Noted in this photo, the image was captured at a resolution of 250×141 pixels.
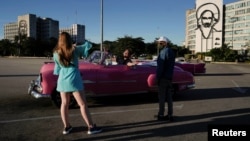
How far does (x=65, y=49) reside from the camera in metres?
5.89

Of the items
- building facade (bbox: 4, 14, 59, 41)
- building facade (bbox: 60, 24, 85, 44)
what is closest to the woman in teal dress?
building facade (bbox: 60, 24, 85, 44)

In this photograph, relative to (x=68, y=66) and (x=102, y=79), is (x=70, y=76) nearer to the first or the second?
(x=68, y=66)

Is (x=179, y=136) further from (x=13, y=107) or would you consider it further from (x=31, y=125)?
(x=13, y=107)

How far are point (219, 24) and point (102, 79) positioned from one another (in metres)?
144

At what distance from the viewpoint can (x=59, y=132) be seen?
21.0ft

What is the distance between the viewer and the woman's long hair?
5891 mm

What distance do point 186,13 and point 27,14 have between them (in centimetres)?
8185

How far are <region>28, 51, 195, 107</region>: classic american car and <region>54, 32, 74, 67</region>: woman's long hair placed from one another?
2.76 metres

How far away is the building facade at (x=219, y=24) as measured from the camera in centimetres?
13950

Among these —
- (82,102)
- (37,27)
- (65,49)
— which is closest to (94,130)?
(82,102)

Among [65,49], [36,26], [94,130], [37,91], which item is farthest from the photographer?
[36,26]

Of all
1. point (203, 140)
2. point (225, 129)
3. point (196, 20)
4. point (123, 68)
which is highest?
point (196, 20)

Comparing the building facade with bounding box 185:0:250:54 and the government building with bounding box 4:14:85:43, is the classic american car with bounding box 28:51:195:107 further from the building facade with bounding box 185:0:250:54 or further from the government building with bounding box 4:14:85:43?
the government building with bounding box 4:14:85:43

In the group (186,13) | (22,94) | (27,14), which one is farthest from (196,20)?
(22,94)
